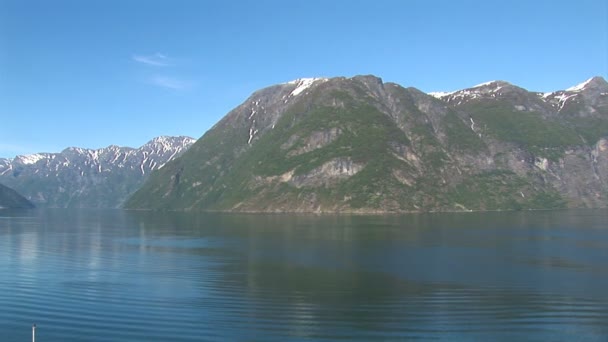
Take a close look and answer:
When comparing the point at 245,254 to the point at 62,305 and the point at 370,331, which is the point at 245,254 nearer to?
the point at 62,305

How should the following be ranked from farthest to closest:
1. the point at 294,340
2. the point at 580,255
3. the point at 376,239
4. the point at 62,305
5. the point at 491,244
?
the point at 376,239 < the point at 491,244 < the point at 580,255 < the point at 62,305 < the point at 294,340

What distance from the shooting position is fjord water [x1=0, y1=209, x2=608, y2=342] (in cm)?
5712

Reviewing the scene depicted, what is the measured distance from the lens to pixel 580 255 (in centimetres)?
11850

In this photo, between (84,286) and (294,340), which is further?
(84,286)

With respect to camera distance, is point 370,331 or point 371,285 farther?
point 371,285

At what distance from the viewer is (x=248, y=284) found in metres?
84.6

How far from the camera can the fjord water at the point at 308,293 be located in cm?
5712

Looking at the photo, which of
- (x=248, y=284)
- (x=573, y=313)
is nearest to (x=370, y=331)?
(x=573, y=313)

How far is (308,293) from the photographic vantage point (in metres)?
77.1

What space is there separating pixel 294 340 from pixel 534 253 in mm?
85783

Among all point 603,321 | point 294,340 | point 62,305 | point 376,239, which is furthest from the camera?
point 376,239

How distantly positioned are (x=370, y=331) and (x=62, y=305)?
1509 inches

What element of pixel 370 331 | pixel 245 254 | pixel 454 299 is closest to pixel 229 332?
pixel 370 331

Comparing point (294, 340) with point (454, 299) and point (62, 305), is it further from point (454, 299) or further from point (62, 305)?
point (62, 305)
